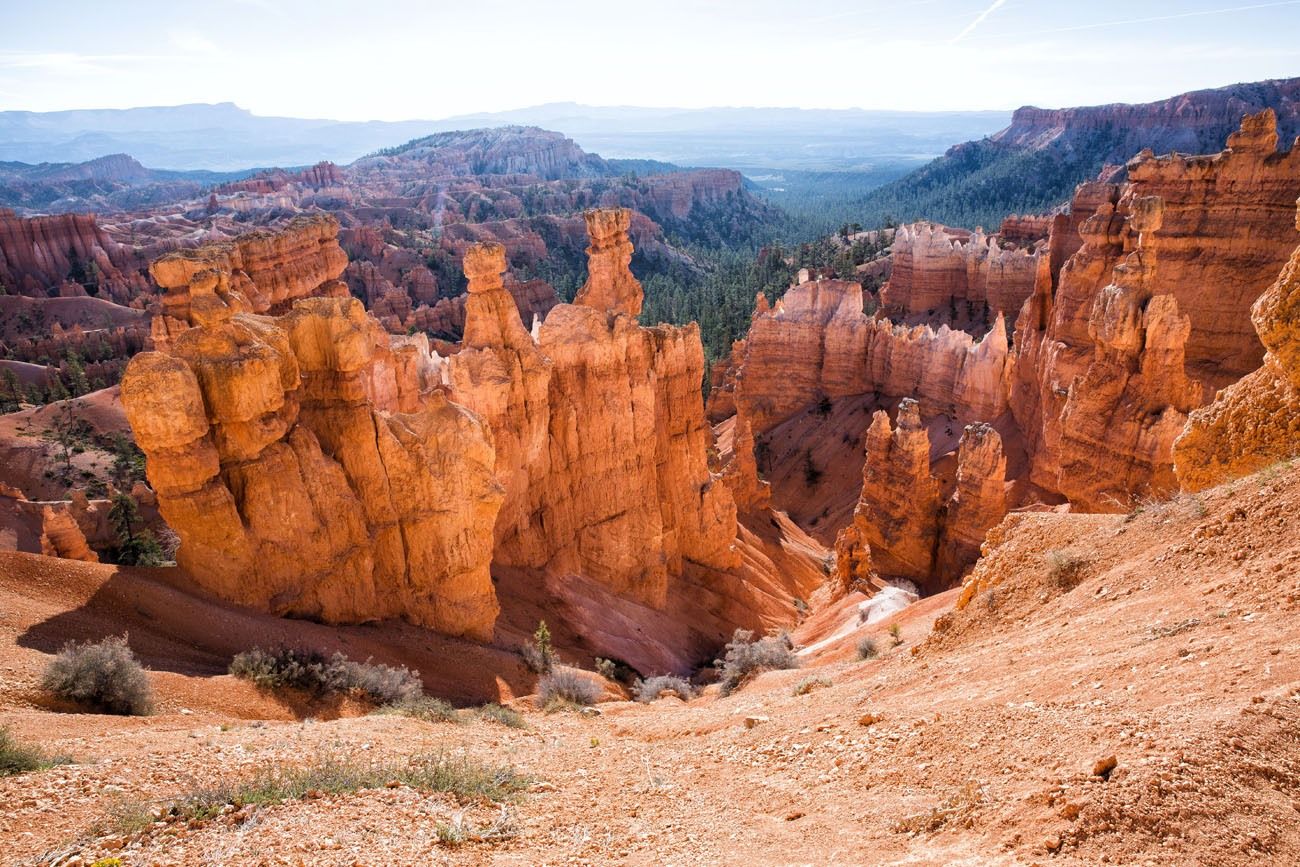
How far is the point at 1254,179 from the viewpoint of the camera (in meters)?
26.3

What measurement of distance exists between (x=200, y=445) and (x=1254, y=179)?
3178 cm

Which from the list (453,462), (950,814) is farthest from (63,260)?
(950,814)

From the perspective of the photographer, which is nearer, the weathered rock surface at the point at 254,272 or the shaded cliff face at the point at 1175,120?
the weathered rock surface at the point at 254,272

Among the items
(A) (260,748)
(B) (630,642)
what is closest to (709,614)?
(B) (630,642)

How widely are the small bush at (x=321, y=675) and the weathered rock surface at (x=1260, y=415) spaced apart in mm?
11361

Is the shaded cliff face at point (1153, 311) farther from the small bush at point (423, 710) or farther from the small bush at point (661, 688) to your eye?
the small bush at point (423, 710)

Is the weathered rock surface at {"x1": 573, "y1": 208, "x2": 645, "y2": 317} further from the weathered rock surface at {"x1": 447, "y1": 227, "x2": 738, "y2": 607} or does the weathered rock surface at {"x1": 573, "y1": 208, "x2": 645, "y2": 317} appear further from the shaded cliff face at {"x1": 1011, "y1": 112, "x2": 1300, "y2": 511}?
the shaded cliff face at {"x1": 1011, "y1": 112, "x2": 1300, "y2": 511}

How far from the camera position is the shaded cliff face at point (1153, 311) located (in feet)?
67.9

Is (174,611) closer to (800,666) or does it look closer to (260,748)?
(260,748)

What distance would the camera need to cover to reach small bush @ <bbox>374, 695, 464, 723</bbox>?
1059cm

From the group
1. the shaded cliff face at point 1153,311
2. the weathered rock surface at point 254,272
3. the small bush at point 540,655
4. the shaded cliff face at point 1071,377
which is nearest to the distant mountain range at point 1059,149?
the shaded cliff face at point 1071,377

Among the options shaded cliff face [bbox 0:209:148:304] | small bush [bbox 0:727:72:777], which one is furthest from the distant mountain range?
small bush [bbox 0:727:72:777]

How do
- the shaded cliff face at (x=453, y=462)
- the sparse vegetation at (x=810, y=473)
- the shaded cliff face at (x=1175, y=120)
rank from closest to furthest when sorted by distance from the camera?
the shaded cliff face at (x=453, y=462) < the sparse vegetation at (x=810, y=473) < the shaded cliff face at (x=1175, y=120)

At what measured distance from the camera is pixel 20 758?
659 cm
